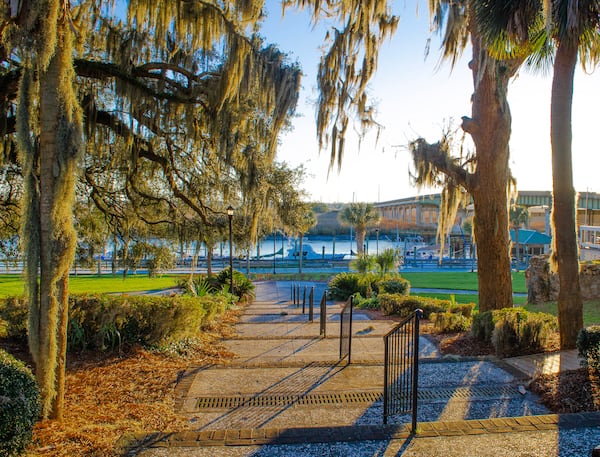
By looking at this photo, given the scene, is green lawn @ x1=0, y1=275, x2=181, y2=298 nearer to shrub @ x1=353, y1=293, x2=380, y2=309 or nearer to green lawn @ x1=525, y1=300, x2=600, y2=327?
shrub @ x1=353, y1=293, x2=380, y2=309

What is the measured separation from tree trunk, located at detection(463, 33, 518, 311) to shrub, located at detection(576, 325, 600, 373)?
3998 mm

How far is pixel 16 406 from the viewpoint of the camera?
2.88 m

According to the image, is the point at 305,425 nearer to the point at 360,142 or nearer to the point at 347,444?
the point at 347,444

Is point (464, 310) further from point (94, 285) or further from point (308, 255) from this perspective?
point (308, 255)

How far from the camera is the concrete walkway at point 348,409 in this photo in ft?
10.7

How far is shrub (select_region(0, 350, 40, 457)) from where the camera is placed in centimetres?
280

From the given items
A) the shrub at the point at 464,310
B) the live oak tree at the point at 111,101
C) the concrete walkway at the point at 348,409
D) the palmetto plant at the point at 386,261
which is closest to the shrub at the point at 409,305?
the shrub at the point at 464,310

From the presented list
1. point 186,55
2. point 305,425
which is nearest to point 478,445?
point 305,425

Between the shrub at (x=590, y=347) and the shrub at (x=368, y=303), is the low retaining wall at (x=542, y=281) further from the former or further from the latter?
the shrub at (x=590, y=347)

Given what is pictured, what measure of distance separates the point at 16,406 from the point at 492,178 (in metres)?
8.04

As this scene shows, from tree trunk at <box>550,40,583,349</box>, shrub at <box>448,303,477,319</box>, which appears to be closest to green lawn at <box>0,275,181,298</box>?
shrub at <box>448,303,477,319</box>

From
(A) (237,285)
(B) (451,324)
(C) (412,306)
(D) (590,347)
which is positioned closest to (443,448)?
(D) (590,347)

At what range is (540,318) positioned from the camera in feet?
22.0

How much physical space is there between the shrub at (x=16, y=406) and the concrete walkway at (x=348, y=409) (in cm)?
67
